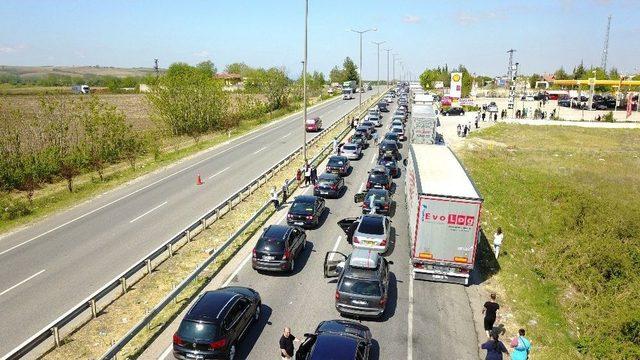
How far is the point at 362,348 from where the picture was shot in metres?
10.8

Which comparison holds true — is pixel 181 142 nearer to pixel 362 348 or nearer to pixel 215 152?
pixel 215 152

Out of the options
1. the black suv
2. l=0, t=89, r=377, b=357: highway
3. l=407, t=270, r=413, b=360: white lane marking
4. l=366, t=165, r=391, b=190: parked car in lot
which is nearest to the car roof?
the black suv

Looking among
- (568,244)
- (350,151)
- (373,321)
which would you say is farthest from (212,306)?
(350,151)

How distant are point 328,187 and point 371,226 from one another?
7.99 m

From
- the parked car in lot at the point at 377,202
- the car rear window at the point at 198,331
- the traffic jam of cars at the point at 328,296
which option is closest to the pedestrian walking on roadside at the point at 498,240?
the traffic jam of cars at the point at 328,296

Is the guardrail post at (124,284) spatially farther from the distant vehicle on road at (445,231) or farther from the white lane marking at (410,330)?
the distant vehicle on road at (445,231)

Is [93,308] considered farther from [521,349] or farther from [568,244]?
[568,244]

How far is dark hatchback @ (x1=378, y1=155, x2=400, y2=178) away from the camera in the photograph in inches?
1246

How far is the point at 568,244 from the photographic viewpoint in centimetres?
2177

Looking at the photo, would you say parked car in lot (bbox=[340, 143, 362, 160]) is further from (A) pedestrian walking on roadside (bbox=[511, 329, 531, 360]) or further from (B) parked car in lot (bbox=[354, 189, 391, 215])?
(A) pedestrian walking on roadside (bbox=[511, 329, 531, 360])

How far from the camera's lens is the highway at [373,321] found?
12.5m

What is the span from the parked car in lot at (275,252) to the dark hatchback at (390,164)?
1525 centimetres

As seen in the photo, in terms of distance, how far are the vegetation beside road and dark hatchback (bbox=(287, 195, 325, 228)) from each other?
8.36 meters

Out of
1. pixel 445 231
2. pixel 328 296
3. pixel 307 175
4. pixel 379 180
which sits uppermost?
pixel 445 231
